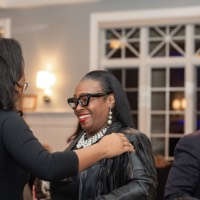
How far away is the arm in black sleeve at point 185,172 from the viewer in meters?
1.68

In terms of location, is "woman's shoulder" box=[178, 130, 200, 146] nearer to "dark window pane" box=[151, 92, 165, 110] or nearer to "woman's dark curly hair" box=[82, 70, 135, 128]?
"woman's dark curly hair" box=[82, 70, 135, 128]

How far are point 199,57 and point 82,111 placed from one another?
17.8 feet

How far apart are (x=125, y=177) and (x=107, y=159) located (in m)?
0.10

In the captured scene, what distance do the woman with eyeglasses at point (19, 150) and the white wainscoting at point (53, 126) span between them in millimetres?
5748

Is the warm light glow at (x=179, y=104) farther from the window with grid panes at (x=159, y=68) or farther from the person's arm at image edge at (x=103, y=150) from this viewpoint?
the person's arm at image edge at (x=103, y=150)

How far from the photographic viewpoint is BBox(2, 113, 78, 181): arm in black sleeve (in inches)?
61.2

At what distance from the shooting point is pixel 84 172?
5.92 ft

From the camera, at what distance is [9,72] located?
1.64m

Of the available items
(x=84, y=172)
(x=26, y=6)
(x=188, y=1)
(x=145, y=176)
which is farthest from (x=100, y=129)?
(x=26, y=6)

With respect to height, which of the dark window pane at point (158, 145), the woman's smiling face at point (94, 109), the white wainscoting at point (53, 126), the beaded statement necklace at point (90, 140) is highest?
the woman's smiling face at point (94, 109)

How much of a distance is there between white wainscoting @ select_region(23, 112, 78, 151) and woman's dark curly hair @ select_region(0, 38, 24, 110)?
5.75m

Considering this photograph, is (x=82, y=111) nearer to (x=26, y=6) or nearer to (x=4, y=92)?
(x=4, y=92)

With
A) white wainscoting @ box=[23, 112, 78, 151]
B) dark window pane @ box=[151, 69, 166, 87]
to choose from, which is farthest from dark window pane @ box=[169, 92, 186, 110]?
white wainscoting @ box=[23, 112, 78, 151]

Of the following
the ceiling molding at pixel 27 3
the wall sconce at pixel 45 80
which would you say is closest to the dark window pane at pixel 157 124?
the wall sconce at pixel 45 80
